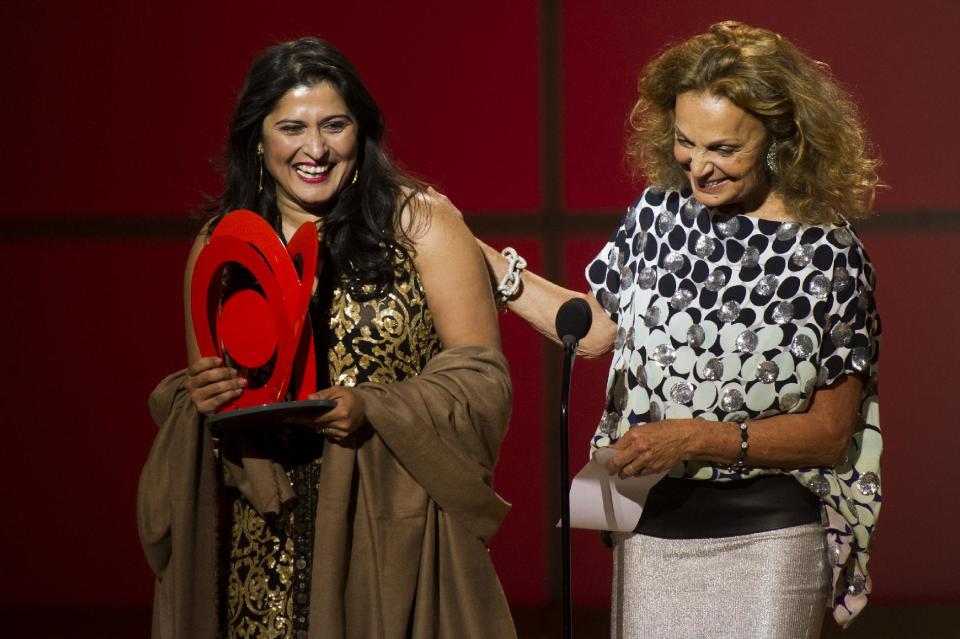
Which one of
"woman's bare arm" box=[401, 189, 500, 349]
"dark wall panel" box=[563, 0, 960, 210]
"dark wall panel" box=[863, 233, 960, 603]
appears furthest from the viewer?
"dark wall panel" box=[863, 233, 960, 603]

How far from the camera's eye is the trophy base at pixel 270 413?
210cm

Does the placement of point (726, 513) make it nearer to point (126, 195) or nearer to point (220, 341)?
point (220, 341)

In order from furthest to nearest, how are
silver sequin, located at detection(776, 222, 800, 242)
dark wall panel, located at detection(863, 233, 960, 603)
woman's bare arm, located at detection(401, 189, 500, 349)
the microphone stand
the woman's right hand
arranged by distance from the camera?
dark wall panel, located at detection(863, 233, 960, 603) < woman's bare arm, located at detection(401, 189, 500, 349) < the woman's right hand < silver sequin, located at detection(776, 222, 800, 242) < the microphone stand

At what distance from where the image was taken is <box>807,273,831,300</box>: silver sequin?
2166 millimetres

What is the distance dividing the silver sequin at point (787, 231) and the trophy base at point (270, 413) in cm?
78

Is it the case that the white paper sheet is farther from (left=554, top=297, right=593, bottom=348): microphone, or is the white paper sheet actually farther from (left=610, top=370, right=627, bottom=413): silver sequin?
(left=554, top=297, right=593, bottom=348): microphone

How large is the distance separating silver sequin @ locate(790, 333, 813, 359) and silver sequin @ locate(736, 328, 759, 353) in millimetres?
59

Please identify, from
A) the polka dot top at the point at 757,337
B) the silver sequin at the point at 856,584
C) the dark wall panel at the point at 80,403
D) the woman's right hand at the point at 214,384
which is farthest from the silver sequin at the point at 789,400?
the dark wall panel at the point at 80,403

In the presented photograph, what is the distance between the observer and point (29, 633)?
418 cm

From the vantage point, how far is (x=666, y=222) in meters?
2.32

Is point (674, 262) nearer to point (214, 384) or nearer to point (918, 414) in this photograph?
point (214, 384)

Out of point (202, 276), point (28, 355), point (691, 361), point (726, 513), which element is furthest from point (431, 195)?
point (28, 355)

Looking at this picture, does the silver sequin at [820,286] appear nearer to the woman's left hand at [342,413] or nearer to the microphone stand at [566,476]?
the microphone stand at [566,476]

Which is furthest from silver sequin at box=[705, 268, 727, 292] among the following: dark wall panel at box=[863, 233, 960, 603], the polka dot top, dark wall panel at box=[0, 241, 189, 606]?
dark wall panel at box=[0, 241, 189, 606]
